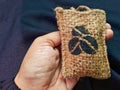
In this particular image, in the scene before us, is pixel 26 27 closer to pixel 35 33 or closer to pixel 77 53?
pixel 35 33

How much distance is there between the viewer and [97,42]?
740 millimetres

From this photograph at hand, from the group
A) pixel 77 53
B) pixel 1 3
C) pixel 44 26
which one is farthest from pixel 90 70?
pixel 1 3

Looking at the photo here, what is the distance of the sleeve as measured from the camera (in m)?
0.84

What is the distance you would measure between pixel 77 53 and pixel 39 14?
0.68 feet

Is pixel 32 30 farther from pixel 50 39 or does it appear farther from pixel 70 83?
pixel 70 83

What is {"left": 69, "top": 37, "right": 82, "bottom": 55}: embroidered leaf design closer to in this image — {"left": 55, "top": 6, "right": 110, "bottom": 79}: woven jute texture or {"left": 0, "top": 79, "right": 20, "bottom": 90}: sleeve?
{"left": 55, "top": 6, "right": 110, "bottom": 79}: woven jute texture

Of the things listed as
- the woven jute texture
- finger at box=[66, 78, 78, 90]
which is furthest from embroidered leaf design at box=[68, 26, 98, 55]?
finger at box=[66, 78, 78, 90]

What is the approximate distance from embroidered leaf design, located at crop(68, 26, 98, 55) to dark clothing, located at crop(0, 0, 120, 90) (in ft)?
0.40

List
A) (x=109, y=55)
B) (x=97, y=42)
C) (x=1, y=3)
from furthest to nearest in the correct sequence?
(x=1, y=3)
(x=109, y=55)
(x=97, y=42)

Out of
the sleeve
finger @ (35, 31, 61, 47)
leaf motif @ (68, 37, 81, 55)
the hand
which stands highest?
leaf motif @ (68, 37, 81, 55)

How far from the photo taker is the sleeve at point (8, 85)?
32.9 inches

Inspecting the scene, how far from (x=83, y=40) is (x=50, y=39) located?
0.11 metres

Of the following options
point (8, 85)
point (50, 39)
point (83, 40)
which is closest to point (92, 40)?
point (83, 40)

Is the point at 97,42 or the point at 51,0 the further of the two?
the point at 51,0
